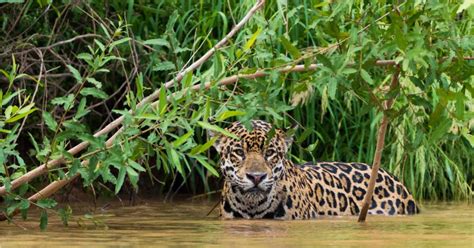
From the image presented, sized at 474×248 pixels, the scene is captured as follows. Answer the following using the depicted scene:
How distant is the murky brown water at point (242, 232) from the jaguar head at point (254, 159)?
0.94 ft

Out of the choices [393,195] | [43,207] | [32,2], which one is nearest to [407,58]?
[43,207]

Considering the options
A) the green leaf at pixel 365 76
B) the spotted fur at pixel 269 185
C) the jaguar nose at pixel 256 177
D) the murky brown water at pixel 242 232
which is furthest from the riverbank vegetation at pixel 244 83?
the jaguar nose at pixel 256 177

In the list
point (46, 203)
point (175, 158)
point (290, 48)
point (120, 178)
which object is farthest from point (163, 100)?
point (46, 203)

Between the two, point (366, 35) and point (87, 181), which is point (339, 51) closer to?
point (366, 35)

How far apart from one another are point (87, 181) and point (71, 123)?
348 mm

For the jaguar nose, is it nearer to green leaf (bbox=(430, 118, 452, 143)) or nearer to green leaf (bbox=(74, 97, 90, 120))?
green leaf (bbox=(430, 118, 452, 143))


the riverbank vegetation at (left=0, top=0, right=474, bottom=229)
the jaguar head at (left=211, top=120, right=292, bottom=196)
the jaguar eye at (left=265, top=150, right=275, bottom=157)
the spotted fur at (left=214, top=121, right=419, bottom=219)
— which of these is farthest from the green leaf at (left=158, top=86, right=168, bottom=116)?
the jaguar eye at (left=265, top=150, right=275, bottom=157)

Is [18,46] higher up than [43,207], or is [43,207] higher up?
[18,46]

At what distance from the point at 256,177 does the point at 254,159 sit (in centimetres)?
14

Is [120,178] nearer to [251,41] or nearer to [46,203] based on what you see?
[46,203]

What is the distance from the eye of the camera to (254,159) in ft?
29.0

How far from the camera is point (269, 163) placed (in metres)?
9.01

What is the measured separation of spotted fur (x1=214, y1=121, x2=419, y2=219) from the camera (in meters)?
8.84

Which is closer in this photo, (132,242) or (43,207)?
(132,242)
